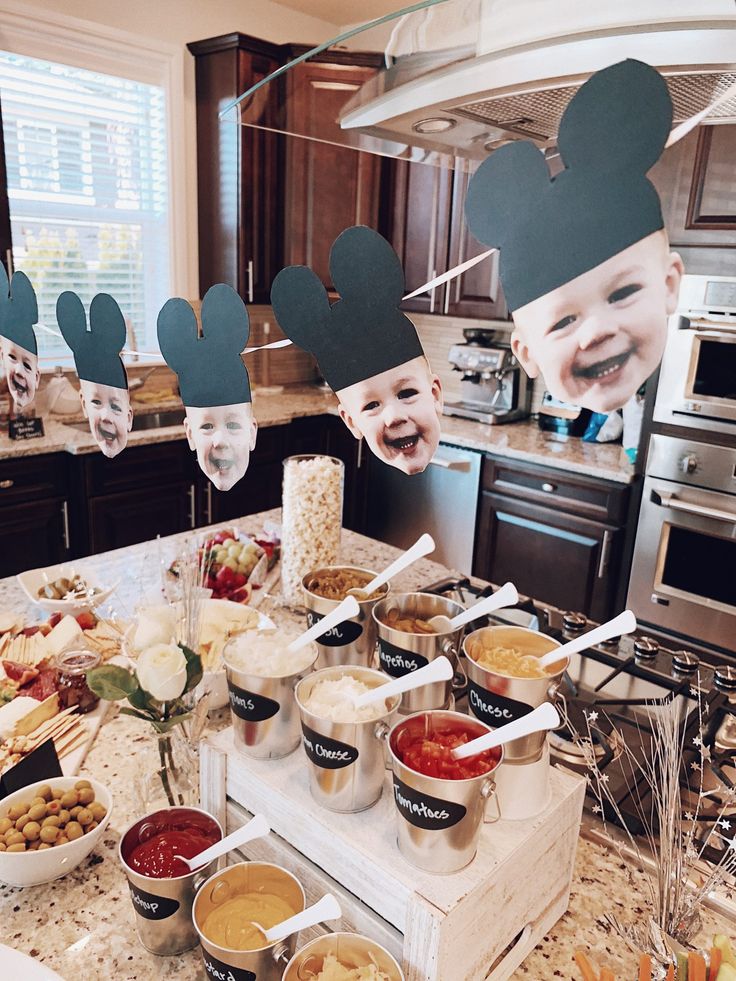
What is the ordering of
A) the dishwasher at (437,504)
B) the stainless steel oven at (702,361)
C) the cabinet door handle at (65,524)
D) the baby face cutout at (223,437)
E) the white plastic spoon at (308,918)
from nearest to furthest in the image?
the white plastic spoon at (308,918) < the baby face cutout at (223,437) < the stainless steel oven at (702,361) < the cabinet door handle at (65,524) < the dishwasher at (437,504)

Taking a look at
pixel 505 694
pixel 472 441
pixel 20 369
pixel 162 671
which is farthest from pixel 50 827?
pixel 472 441

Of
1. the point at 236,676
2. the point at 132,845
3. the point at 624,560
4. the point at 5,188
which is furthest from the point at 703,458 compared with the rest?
the point at 5,188

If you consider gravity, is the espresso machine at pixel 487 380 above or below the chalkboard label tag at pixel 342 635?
above

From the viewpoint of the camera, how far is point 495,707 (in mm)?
1013

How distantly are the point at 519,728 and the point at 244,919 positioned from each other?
0.41m

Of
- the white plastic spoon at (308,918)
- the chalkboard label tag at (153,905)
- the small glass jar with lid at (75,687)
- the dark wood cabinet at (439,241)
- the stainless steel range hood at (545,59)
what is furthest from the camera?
the dark wood cabinet at (439,241)

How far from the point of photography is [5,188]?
3.21m

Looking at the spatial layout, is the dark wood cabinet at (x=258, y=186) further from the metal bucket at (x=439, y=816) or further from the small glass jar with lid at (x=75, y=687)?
the metal bucket at (x=439, y=816)

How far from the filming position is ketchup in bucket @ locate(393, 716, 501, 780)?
876 millimetres

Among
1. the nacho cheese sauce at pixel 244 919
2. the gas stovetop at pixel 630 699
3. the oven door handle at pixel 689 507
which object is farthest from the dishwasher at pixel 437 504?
the nacho cheese sauce at pixel 244 919

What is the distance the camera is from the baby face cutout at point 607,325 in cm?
63

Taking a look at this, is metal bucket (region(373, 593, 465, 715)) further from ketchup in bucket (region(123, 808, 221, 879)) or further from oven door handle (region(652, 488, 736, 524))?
oven door handle (region(652, 488, 736, 524))

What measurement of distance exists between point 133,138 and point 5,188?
0.81m

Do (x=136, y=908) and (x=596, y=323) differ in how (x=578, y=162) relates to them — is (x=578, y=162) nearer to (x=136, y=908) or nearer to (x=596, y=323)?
(x=596, y=323)
